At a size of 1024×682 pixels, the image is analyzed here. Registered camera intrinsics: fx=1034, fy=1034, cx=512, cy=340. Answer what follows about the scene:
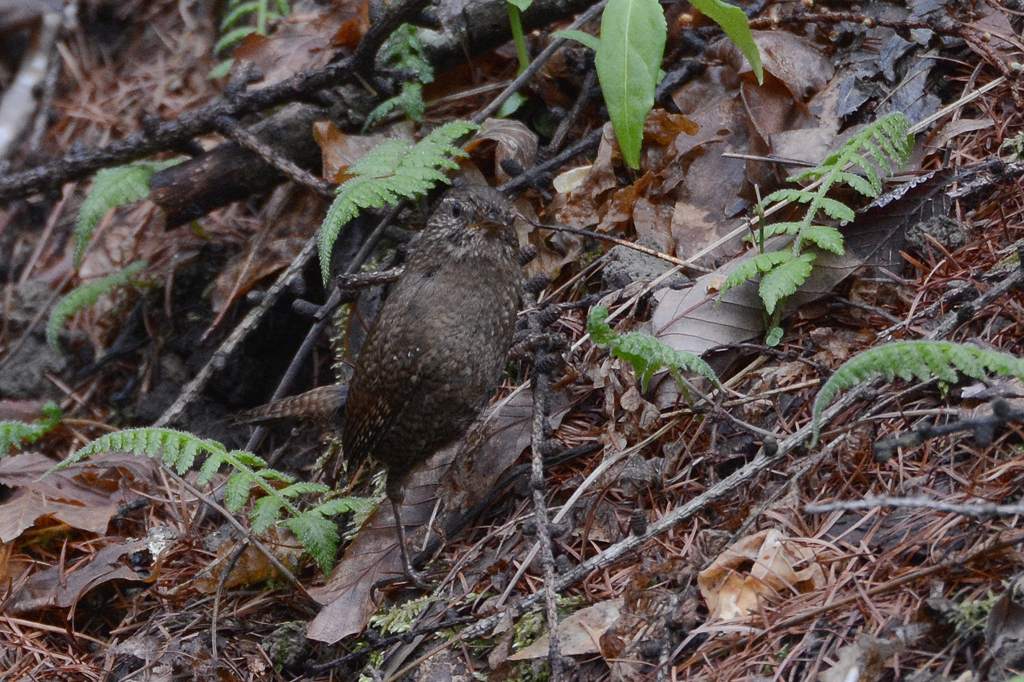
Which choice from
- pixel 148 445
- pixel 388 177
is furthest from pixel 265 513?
pixel 388 177

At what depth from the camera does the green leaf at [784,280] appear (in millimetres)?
3211

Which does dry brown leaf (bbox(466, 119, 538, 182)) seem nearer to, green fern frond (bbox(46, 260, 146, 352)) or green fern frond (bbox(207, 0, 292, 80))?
green fern frond (bbox(207, 0, 292, 80))

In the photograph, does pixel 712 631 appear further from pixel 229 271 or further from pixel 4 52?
pixel 4 52

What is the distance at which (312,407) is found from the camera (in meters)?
4.25

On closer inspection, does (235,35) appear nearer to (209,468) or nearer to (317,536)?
(209,468)

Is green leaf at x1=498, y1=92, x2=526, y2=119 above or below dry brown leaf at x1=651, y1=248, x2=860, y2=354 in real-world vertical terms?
above

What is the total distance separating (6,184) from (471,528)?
3092mm

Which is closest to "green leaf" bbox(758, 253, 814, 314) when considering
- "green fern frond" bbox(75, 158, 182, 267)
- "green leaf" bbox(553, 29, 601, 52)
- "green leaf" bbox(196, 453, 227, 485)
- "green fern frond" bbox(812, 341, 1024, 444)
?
"green fern frond" bbox(812, 341, 1024, 444)

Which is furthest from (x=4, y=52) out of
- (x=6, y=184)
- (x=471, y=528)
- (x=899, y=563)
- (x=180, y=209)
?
(x=899, y=563)

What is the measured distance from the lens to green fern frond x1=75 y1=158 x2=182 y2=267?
4496 mm

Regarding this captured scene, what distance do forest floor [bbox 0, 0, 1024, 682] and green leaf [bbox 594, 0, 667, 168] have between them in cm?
57

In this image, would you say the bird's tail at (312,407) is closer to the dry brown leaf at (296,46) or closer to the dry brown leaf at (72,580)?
the dry brown leaf at (72,580)

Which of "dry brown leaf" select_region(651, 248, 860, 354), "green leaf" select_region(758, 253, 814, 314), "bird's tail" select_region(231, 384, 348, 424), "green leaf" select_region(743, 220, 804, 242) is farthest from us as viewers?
"bird's tail" select_region(231, 384, 348, 424)

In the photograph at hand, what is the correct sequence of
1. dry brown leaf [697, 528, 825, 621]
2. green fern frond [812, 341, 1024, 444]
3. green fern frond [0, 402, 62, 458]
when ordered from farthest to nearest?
1. green fern frond [0, 402, 62, 458]
2. dry brown leaf [697, 528, 825, 621]
3. green fern frond [812, 341, 1024, 444]
